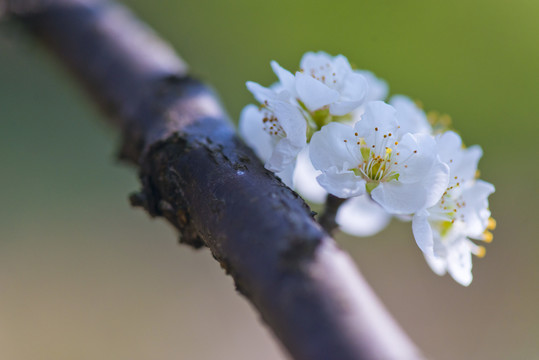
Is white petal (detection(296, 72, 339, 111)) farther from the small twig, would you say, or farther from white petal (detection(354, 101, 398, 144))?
the small twig

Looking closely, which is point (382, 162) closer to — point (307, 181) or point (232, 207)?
point (307, 181)

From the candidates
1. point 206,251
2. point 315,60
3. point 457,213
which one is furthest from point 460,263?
point 206,251

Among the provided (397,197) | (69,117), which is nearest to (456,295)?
(397,197)

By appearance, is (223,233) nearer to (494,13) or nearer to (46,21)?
(46,21)

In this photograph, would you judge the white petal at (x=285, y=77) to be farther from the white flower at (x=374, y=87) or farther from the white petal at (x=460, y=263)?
the white petal at (x=460, y=263)

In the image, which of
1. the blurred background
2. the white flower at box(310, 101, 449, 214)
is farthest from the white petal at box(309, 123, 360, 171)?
the blurred background

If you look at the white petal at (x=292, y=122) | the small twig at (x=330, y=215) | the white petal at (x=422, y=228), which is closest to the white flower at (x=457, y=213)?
the white petal at (x=422, y=228)
